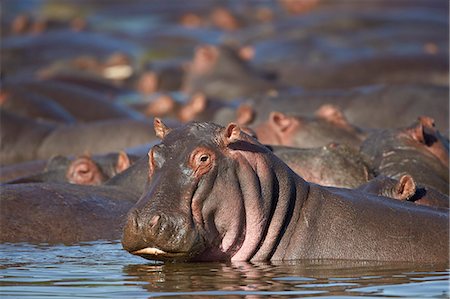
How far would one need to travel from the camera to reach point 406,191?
7328mm

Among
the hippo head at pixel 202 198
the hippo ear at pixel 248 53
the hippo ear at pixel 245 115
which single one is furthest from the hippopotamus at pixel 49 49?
the hippo head at pixel 202 198

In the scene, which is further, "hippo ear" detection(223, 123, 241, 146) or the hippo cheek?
"hippo ear" detection(223, 123, 241, 146)

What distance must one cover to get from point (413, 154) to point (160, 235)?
2.85 m

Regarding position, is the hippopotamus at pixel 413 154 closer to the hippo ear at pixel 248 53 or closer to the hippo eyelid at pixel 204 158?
the hippo eyelid at pixel 204 158

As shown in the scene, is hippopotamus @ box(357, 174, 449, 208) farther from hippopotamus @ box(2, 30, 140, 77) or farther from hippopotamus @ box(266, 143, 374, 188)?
hippopotamus @ box(2, 30, 140, 77)

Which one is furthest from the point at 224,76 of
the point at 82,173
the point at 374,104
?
the point at 82,173

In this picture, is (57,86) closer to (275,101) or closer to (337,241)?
(275,101)

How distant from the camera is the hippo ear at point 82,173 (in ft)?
29.3

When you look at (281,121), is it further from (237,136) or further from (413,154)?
(237,136)

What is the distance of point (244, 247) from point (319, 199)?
0.52 meters

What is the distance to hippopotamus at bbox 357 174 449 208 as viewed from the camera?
7.32 meters

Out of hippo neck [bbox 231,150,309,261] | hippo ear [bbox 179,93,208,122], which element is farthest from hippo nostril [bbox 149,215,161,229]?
hippo ear [bbox 179,93,208,122]

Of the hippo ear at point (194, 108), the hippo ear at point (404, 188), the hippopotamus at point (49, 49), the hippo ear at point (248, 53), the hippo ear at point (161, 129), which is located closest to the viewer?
the hippo ear at point (161, 129)

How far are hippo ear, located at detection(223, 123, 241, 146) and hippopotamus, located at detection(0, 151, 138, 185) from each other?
2561mm
